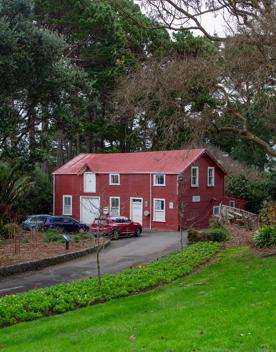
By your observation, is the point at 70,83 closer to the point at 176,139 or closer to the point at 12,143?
the point at 12,143

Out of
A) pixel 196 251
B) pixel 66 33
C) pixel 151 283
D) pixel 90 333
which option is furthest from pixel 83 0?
pixel 90 333

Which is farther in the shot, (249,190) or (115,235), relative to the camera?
(249,190)

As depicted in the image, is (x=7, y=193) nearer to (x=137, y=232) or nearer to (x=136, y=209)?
(x=137, y=232)

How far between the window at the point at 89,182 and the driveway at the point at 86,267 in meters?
18.6

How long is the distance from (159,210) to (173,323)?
35.5 metres

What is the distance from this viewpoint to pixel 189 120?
645 inches

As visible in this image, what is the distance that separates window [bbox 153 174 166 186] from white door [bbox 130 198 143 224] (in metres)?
2.08

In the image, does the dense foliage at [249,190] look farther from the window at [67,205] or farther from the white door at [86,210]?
the window at [67,205]

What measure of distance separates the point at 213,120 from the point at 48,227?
74.9ft

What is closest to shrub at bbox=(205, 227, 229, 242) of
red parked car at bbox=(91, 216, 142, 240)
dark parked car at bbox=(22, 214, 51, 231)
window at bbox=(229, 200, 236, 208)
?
red parked car at bbox=(91, 216, 142, 240)

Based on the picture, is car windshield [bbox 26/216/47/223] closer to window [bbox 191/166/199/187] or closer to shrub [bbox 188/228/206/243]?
window [bbox 191/166/199/187]

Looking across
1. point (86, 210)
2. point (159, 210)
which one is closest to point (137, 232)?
point (159, 210)

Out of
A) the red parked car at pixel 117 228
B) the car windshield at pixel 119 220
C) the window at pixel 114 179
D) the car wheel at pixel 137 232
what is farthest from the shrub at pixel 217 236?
the window at pixel 114 179

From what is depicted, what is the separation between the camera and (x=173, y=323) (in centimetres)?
902
